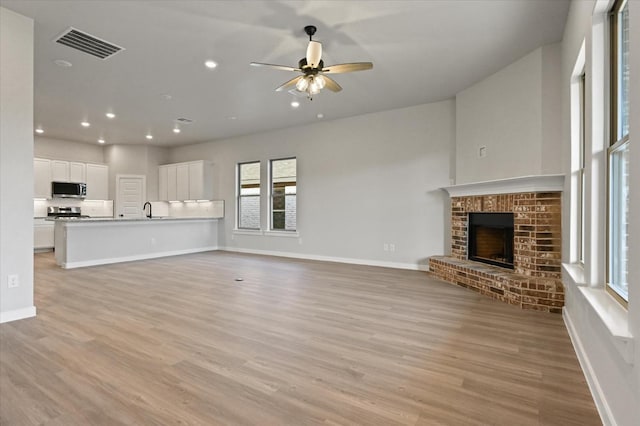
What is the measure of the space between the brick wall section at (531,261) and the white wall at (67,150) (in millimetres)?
10354

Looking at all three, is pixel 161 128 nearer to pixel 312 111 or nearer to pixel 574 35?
pixel 312 111

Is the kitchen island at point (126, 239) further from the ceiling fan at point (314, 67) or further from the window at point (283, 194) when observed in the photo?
the ceiling fan at point (314, 67)

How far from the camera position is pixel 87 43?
369cm

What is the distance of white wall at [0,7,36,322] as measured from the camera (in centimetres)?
307

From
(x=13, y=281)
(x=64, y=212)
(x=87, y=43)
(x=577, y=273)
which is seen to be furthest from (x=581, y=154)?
(x=64, y=212)

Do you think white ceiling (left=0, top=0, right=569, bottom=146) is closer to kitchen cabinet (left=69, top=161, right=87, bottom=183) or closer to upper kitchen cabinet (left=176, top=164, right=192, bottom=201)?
upper kitchen cabinet (left=176, top=164, right=192, bottom=201)

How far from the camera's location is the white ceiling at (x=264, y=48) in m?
3.11

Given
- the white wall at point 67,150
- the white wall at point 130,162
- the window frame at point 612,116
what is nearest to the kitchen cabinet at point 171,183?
the white wall at point 130,162

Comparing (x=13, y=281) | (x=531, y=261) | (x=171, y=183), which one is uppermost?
(x=171, y=183)

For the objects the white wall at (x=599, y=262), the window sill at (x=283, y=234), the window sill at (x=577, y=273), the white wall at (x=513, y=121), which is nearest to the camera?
the white wall at (x=599, y=262)

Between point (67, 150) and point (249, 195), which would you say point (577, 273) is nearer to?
point (249, 195)

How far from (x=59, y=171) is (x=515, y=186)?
10.6 meters

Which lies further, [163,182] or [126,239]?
[163,182]

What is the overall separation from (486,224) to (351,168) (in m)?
2.87
